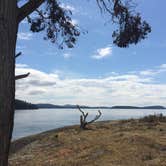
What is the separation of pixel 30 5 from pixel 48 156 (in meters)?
7.66

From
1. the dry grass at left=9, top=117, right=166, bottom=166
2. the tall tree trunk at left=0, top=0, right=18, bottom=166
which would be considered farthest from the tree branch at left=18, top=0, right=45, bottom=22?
the dry grass at left=9, top=117, right=166, bottom=166

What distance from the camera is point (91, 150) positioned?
14.8m

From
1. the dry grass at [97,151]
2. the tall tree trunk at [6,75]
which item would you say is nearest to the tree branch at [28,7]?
the tall tree trunk at [6,75]

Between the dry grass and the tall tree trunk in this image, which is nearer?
the tall tree trunk

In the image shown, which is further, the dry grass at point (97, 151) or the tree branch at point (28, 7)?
the dry grass at point (97, 151)

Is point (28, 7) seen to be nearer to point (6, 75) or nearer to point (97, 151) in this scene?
point (6, 75)

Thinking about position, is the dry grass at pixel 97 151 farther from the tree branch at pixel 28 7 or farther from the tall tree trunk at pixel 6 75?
the tree branch at pixel 28 7

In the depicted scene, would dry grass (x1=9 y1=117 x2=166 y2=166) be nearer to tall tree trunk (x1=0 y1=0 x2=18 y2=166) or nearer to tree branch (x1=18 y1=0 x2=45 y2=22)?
tall tree trunk (x1=0 y1=0 x2=18 y2=166)

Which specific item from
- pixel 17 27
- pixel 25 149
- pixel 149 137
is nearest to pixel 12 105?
pixel 17 27

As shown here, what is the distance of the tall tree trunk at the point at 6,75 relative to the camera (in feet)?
25.4

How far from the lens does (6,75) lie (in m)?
7.80

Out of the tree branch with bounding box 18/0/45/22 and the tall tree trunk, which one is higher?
the tree branch with bounding box 18/0/45/22

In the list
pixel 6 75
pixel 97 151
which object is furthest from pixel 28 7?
pixel 97 151

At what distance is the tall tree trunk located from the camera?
25.4 ft
